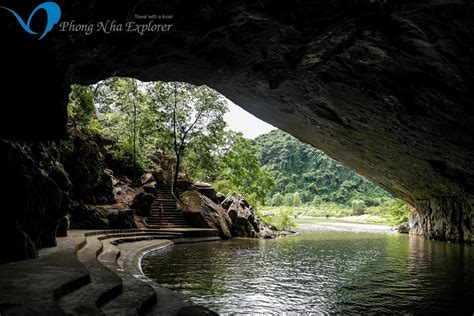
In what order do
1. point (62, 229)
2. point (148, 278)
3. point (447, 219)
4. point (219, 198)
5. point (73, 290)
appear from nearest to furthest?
1. point (73, 290)
2. point (148, 278)
3. point (62, 229)
4. point (447, 219)
5. point (219, 198)

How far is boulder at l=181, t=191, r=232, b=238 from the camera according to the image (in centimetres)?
2442

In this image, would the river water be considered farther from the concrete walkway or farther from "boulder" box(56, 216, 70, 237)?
"boulder" box(56, 216, 70, 237)

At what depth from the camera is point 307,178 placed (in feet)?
383

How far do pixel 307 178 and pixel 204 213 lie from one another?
95.3 m

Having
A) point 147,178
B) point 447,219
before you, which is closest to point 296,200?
point 447,219

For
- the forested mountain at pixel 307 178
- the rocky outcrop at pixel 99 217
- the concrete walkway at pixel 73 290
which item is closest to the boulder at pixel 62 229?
the concrete walkway at pixel 73 290

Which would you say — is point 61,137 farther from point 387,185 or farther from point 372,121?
point 387,185

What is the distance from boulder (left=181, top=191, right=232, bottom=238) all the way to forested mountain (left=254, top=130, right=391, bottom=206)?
2445 inches

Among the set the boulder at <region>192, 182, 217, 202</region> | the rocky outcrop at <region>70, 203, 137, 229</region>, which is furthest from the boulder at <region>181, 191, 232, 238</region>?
the rocky outcrop at <region>70, 203, 137, 229</region>

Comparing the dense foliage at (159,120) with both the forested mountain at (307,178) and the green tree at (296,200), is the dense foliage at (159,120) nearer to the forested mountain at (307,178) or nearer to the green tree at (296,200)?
the forested mountain at (307,178)

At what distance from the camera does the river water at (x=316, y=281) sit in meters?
7.86

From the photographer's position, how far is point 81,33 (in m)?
7.25

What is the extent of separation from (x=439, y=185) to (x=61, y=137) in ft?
74.2

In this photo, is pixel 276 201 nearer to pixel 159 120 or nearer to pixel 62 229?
pixel 159 120
